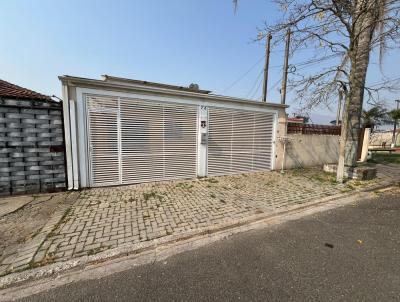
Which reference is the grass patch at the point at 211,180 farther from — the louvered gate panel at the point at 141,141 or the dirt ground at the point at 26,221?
the dirt ground at the point at 26,221

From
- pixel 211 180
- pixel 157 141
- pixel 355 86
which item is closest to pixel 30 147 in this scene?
pixel 157 141

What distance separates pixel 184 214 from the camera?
13.0ft

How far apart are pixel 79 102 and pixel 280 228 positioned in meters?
5.70

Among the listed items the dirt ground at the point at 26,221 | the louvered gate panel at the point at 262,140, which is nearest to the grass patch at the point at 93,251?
the dirt ground at the point at 26,221

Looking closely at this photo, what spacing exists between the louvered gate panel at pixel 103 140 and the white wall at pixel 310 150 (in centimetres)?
698

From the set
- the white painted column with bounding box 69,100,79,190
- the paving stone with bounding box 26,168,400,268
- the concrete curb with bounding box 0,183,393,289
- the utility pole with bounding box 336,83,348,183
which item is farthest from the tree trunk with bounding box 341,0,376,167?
the white painted column with bounding box 69,100,79,190

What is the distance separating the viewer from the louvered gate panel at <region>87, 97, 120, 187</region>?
17.6 ft

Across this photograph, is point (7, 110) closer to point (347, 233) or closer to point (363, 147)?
point (347, 233)

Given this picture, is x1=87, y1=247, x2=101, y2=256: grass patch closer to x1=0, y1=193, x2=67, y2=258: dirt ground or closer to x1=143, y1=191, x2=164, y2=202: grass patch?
x1=0, y1=193, x2=67, y2=258: dirt ground

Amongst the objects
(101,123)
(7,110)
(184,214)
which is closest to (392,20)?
(184,214)

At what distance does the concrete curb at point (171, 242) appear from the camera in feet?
7.66

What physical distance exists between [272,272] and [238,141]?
5.42 m

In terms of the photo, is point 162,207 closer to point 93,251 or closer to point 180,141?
point 93,251

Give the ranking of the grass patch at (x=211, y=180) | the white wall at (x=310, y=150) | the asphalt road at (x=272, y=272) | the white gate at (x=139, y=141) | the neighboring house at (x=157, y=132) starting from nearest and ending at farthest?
the asphalt road at (x=272, y=272) < the neighboring house at (x=157, y=132) < the white gate at (x=139, y=141) < the grass patch at (x=211, y=180) < the white wall at (x=310, y=150)
